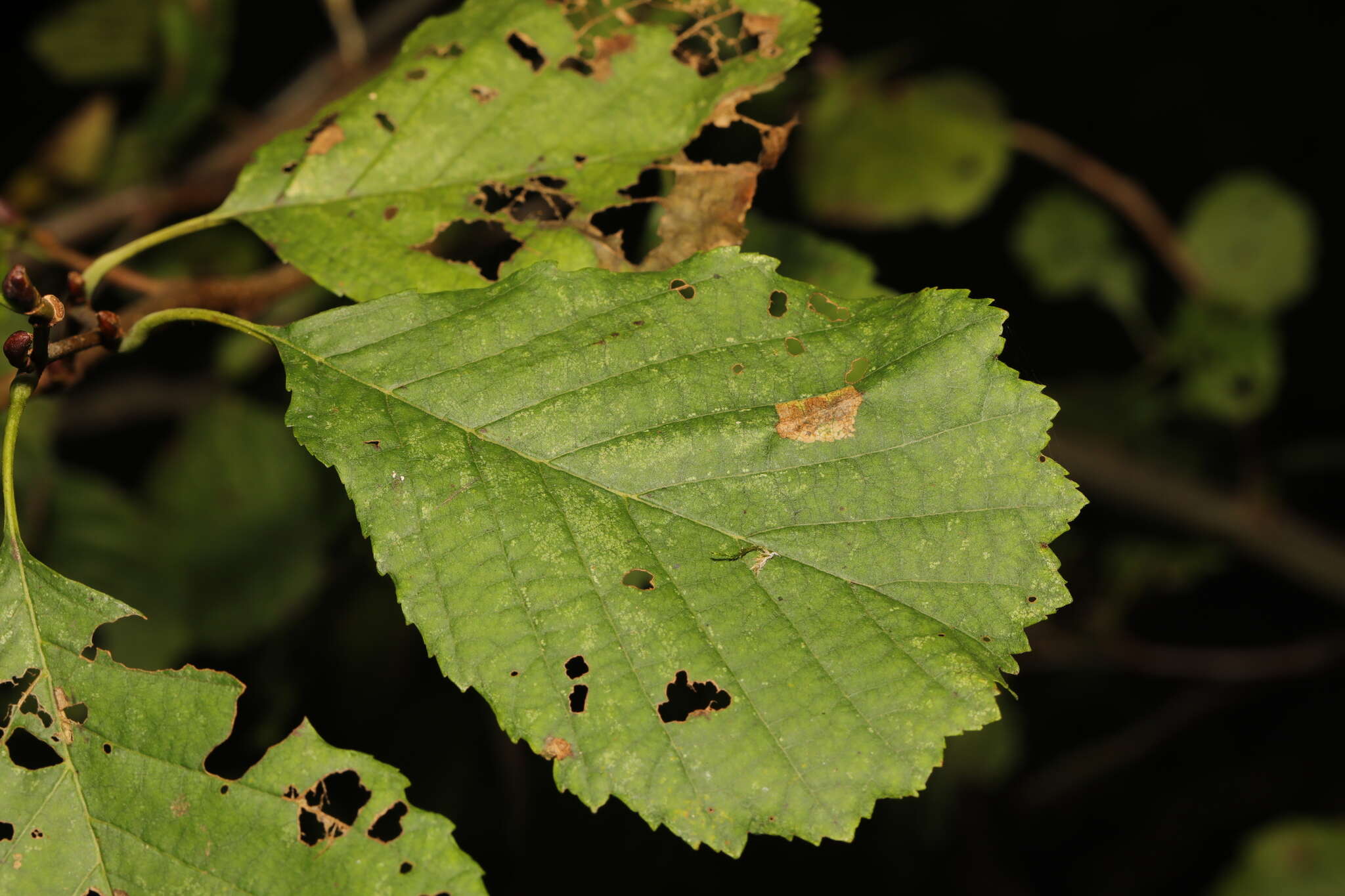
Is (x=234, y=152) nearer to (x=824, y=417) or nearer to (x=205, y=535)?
(x=205, y=535)

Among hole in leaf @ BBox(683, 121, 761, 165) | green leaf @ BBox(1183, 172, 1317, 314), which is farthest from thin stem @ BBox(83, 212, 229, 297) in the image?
green leaf @ BBox(1183, 172, 1317, 314)

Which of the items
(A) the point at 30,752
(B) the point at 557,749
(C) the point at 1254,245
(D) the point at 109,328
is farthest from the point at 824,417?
(C) the point at 1254,245

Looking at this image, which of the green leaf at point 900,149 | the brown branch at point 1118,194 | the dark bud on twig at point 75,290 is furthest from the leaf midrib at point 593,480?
the brown branch at point 1118,194

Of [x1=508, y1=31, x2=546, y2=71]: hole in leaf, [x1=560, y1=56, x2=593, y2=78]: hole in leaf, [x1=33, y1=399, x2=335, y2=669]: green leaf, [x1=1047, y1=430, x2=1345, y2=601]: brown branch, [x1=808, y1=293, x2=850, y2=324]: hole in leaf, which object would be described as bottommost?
[x1=1047, y1=430, x2=1345, y2=601]: brown branch

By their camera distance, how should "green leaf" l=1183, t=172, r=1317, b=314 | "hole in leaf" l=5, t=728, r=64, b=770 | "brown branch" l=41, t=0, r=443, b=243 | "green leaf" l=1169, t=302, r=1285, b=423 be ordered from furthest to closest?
"green leaf" l=1183, t=172, r=1317, b=314 → "green leaf" l=1169, t=302, r=1285, b=423 → "brown branch" l=41, t=0, r=443, b=243 → "hole in leaf" l=5, t=728, r=64, b=770

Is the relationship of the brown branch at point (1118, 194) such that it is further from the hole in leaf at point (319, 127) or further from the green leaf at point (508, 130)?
the hole in leaf at point (319, 127)

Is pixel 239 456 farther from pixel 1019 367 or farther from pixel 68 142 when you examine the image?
pixel 1019 367

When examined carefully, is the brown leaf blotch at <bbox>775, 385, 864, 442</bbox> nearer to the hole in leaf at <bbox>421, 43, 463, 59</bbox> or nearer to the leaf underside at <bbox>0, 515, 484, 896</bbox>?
the leaf underside at <bbox>0, 515, 484, 896</bbox>
